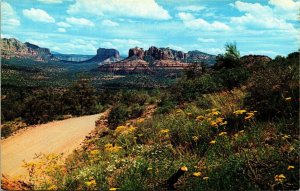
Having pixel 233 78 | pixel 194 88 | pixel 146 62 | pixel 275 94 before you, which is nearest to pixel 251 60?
pixel 233 78

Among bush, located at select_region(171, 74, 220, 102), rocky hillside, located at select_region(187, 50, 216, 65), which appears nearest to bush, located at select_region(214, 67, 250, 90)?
bush, located at select_region(171, 74, 220, 102)

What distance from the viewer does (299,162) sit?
5.57 metres

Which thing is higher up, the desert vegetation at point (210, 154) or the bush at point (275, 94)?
the bush at point (275, 94)

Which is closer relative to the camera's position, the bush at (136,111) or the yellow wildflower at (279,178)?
the yellow wildflower at (279,178)

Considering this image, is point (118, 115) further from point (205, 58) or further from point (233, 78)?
point (205, 58)

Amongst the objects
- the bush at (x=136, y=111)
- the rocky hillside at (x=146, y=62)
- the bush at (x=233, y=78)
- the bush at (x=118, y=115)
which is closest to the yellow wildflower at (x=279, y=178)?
the bush at (x=233, y=78)

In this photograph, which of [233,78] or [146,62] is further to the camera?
[146,62]

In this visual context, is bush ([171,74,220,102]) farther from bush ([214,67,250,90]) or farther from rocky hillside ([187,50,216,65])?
rocky hillside ([187,50,216,65])

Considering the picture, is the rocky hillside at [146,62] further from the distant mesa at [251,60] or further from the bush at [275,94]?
the bush at [275,94]

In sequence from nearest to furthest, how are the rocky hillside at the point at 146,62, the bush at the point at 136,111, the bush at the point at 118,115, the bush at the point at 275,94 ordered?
the bush at the point at 275,94 < the bush at the point at 118,115 < the bush at the point at 136,111 < the rocky hillside at the point at 146,62

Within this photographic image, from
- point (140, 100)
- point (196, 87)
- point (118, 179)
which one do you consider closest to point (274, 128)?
point (118, 179)

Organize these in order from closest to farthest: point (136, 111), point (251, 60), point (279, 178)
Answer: point (279, 178)
point (136, 111)
point (251, 60)

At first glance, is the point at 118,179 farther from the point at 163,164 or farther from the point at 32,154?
the point at 32,154

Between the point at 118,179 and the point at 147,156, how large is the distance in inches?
41.9
